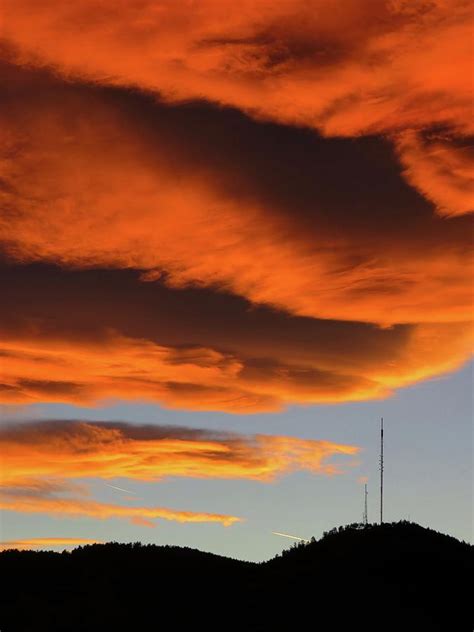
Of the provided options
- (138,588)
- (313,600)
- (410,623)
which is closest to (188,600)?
(138,588)

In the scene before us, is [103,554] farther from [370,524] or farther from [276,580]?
[370,524]

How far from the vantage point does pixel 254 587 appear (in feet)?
246

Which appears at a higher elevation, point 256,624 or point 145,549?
point 145,549

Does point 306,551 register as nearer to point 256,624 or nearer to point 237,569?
point 237,569

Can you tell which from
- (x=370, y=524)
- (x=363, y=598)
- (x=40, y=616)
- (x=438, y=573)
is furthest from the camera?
(x=370, y=524)

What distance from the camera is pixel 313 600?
2849 inches

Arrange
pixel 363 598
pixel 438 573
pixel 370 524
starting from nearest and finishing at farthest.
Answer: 1. pixel 363 598
2. pixel 438 573
3. pixel 370 524

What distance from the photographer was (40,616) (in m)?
68.2

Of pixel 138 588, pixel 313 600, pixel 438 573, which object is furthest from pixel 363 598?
pixel 138 588

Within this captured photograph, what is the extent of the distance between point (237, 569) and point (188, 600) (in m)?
8.02

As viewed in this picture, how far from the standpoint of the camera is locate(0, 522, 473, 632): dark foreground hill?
68.8m

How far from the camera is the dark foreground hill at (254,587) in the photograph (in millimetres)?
68750

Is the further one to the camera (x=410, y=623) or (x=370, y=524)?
(x=370, y=524)

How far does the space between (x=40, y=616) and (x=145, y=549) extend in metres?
14.6
